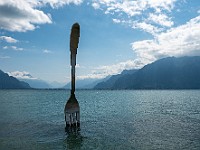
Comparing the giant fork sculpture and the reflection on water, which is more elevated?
the giant fork sculpture

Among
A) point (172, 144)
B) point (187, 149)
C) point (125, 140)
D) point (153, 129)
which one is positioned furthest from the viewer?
point (153, 129)

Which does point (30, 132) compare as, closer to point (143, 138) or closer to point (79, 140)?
point (79, 140)

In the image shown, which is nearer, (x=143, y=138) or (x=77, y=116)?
(x=143, y=138)

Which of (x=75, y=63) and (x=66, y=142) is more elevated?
(x=75, y=63)

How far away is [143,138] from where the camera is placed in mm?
38250

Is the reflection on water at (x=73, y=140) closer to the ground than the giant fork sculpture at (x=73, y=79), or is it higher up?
closer to the ground

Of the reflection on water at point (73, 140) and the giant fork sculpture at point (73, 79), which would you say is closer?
the reflection on water at point (73, 140)

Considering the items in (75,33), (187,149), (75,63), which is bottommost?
(187,149)

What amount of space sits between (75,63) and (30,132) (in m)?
13.4

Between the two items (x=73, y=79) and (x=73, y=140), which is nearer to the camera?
(x=73, y=140)

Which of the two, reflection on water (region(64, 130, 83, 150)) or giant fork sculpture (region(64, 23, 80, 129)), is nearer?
reflection on water (region(64, 130, 83, 150))

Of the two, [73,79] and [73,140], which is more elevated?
[73,79]

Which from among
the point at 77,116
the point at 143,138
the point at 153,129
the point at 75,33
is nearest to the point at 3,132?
the point at 77,116

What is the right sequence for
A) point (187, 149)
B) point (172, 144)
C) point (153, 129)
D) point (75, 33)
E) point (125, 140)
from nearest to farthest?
point (187, 149) < point (172, 144) < point (125, 140) < point (75, 33) < point (153, 129)
